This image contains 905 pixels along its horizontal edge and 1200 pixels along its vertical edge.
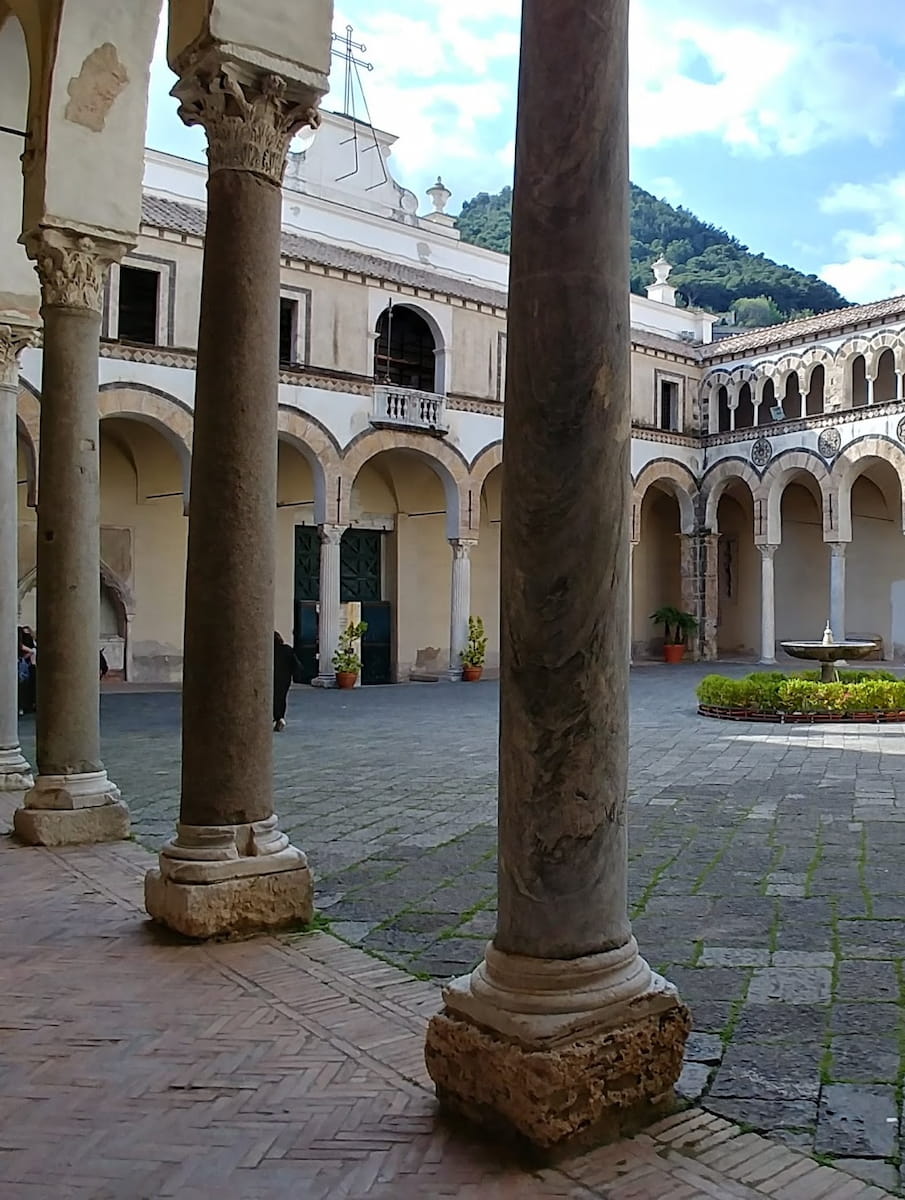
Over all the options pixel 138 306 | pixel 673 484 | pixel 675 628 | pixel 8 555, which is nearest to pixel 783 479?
pixel 673 484

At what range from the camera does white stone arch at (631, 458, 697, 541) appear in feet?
85.3

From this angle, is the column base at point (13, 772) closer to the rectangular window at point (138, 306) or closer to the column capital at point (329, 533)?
the rectangular window at point (138, 306)

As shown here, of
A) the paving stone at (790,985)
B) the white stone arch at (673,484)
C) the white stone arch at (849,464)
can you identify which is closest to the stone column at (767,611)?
the white stone arch at (849,464)

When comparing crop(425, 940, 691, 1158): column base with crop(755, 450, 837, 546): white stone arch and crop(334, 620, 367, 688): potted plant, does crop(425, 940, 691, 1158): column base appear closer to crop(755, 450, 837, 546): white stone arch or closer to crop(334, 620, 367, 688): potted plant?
crop(334, 620, 367, 688): potted plant

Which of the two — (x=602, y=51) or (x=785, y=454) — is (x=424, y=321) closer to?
(x=785, y=454)

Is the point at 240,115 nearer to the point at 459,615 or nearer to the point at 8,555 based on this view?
the point at 8,555

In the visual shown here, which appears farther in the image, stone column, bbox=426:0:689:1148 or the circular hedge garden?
the circular hedge garden

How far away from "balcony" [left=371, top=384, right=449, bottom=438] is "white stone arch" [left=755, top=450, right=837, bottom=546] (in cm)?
840

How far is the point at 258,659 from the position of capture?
4.51 metres

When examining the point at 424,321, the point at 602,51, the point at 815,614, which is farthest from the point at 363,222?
the point at 602,51

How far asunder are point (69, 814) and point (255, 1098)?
3.57 m

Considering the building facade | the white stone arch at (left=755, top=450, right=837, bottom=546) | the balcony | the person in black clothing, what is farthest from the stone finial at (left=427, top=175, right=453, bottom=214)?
the person in black clothing

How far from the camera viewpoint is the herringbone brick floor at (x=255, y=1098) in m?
2.53

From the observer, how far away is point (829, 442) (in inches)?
971
